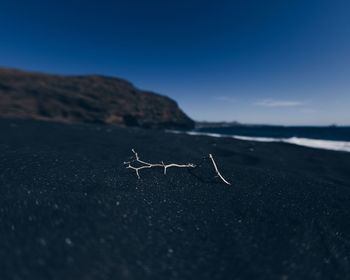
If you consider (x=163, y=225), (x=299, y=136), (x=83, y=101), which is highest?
(x=83, y=101)

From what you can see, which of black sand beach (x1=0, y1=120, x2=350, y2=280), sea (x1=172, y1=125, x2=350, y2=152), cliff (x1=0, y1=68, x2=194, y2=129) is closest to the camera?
black sand beach (x1=0, y1=120, x2=350, y2=280)

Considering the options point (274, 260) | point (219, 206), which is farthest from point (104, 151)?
point (274, 260)

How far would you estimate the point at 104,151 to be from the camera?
16.2 feet

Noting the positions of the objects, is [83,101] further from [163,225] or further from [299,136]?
[163,225]

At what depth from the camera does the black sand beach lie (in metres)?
1.46

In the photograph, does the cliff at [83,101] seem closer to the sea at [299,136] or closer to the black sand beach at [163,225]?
the sea at [299,136]

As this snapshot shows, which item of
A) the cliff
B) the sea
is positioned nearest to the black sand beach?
the sea

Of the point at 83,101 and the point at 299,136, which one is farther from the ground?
the point at 83,101

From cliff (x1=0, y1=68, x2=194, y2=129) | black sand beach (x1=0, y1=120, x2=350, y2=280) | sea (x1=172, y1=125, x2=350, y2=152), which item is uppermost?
cliff (x1=0, y1=68, x2=194, y2=129)

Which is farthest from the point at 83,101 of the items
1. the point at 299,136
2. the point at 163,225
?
the point at 163,225

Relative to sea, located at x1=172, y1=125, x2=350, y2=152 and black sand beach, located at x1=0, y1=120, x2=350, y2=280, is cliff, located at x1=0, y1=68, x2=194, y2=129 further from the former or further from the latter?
black sand beach, located at x1=0, y1=120, x2=350, y2=280

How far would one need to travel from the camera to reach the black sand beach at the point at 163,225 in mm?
1463

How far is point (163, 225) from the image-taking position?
1.99 metres

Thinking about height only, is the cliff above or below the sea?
above
